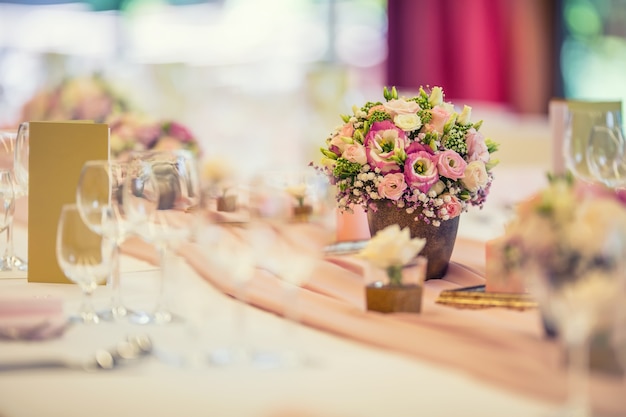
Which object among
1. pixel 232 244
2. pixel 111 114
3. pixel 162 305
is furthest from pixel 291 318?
pixel 111 114

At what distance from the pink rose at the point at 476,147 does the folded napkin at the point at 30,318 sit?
2.29ft

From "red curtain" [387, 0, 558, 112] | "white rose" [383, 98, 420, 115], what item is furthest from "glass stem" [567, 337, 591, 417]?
"red curtain" [387, 0, 558, 112]

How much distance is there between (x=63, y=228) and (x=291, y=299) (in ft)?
1.23

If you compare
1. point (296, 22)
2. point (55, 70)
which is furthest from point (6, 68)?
point (55, 70)

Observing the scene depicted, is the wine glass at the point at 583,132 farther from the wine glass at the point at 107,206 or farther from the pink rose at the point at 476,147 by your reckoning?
the wine glass at the point at 107,206

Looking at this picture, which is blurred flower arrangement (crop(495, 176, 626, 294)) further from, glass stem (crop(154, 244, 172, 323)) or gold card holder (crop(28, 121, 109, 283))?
gold card holder (crop(28, 121, 109, 283))

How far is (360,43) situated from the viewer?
761 centimetres

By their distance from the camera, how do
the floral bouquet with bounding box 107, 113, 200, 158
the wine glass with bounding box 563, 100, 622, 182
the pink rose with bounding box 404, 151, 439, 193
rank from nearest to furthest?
the pink rose with bounding box 404, 151, 439, 193 → the wine glass with bounding box 563, 100, 622, 182 → the floral bouquet with bounding box 107, 113, 200, 158

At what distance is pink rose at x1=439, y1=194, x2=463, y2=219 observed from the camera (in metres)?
1.65

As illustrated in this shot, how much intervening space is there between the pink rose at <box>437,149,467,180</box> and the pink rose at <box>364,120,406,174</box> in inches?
2.6

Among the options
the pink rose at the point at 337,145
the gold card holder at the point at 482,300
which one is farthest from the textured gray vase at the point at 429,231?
the gold card holder at the point at 482,300

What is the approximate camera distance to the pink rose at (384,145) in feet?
5.35

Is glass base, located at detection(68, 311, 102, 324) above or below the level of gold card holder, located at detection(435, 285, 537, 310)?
below

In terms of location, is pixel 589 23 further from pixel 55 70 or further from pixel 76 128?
pixel 76 128
